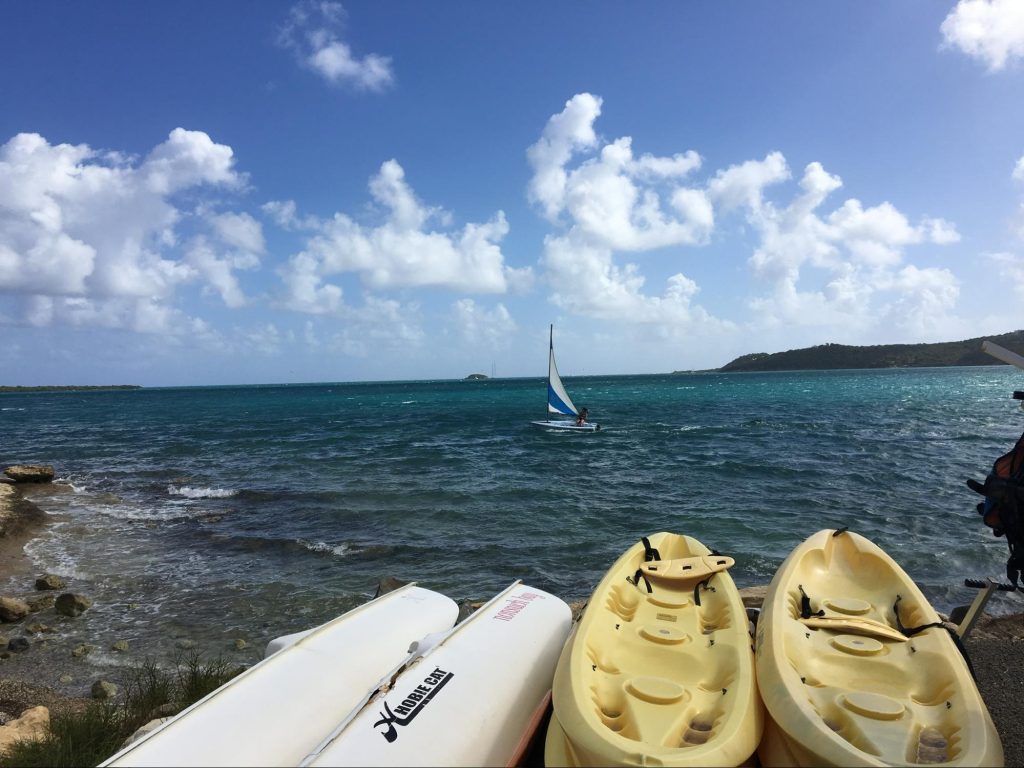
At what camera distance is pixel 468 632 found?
4805 mm

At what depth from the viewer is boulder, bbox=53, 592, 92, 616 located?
26.9 ft

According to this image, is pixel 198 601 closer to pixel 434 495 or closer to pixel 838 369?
pixel 434 495

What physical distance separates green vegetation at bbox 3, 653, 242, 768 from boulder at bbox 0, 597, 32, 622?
303 centimetres

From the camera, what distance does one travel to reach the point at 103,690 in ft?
19.1

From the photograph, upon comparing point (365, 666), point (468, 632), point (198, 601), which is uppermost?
point (468, 632)

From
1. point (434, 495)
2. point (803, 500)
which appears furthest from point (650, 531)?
point (434, 495)

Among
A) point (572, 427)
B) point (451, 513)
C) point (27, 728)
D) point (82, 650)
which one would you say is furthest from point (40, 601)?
point (572, 427)

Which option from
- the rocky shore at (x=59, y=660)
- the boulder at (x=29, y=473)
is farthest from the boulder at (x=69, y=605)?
the boulder at (x=29, y=473)

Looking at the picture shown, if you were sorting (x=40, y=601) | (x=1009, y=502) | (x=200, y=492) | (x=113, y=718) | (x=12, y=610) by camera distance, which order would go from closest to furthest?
(x=1009, y=502)
(x=113, y=718)
(x=12, y=610)
(x=40, y=601)
(x=200, y=492)

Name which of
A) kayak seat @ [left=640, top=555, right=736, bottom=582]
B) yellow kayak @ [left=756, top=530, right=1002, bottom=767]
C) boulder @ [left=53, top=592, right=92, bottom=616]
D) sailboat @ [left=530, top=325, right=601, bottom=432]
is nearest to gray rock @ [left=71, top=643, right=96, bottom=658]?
boulder @ [left=53, top=592, right=92, bottom=616]

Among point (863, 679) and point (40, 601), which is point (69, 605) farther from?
point (863, 679)

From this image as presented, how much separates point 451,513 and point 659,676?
1036cm

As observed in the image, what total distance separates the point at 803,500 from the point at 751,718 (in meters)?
13.0

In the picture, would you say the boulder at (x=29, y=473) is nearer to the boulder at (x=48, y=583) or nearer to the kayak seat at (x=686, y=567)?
the boulder at (x=48, y=583)
